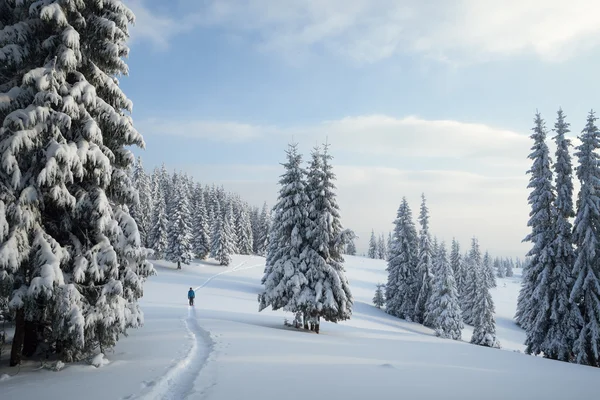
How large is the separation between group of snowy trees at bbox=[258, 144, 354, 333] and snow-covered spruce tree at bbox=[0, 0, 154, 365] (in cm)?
1189

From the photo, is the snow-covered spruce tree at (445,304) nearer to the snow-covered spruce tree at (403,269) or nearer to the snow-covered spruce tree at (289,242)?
the snow-covered spruce tree at (403,269)

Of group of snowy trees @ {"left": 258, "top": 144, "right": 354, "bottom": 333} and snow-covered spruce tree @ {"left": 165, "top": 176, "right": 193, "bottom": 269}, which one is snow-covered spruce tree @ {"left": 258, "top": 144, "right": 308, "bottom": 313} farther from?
snow-covered spruce tree @ {"left": 165, "top": 176, "right": 193, "bottom": 269}

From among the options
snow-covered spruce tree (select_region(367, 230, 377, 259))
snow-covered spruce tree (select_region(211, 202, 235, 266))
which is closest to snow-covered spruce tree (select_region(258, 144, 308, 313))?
snow-covered spruce tree (select_region(211, 202, 235, 266))

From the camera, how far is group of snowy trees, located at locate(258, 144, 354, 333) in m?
22.1

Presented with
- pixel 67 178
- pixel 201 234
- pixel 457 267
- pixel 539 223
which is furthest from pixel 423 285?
pixel 201 234

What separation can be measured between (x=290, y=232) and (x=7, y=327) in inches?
578

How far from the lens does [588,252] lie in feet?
70.6

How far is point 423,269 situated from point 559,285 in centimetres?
2301

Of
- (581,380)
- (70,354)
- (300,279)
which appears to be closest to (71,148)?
(70,354)

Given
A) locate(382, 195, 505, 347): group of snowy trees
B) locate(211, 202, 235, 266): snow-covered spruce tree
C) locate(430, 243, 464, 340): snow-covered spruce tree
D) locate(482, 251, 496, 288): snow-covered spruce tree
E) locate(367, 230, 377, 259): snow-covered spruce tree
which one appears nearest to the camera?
locate(430, 243, 464, 340): snow-covered spruce tree

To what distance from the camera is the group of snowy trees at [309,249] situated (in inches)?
869

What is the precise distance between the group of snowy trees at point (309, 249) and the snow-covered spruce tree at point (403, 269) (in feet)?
85.8

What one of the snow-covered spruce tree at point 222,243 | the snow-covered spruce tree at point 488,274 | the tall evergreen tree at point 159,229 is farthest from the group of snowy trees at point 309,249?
the snow-covered spruce tree at point 488,274

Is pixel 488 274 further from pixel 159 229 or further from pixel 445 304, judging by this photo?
pixel 159 229
